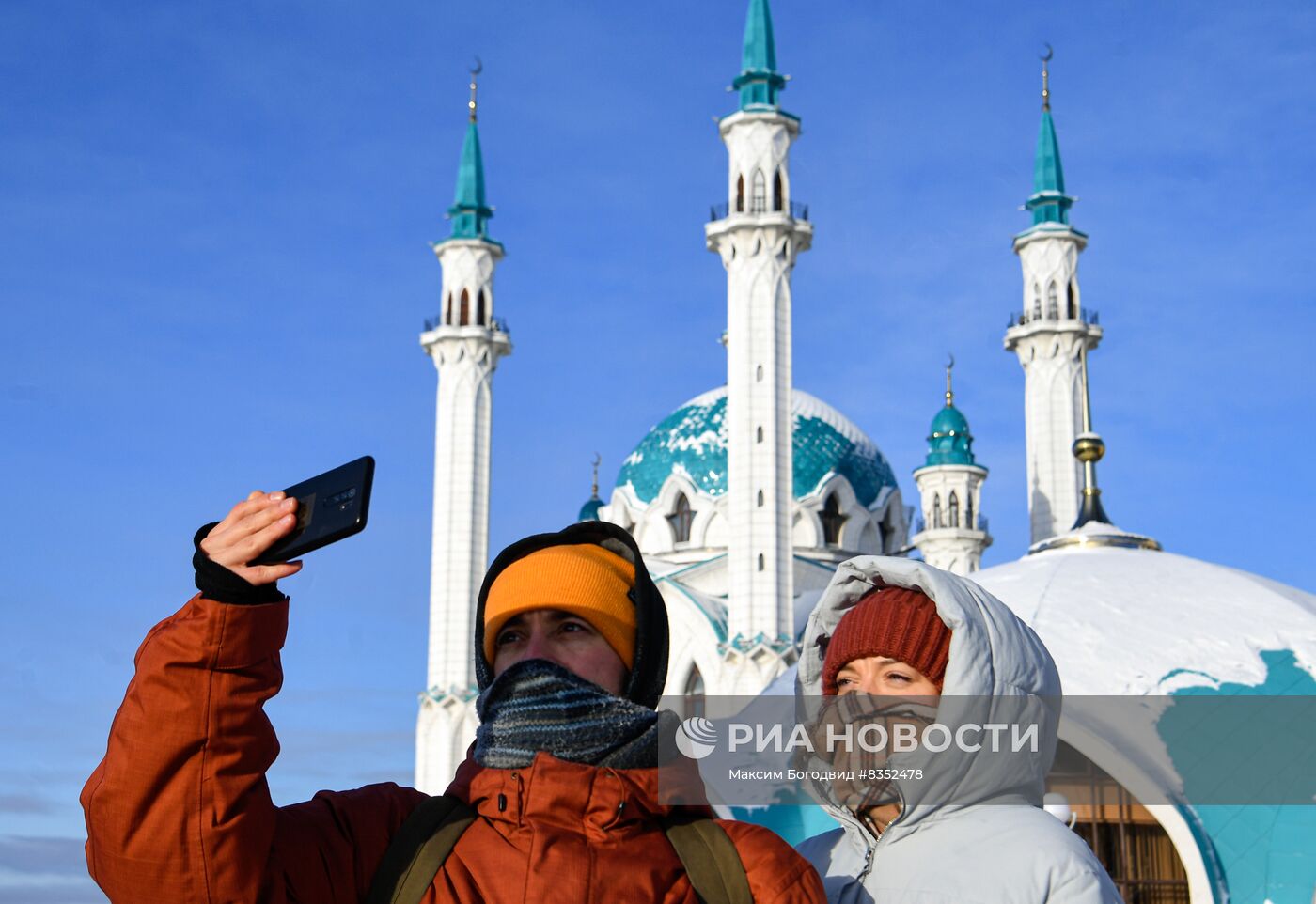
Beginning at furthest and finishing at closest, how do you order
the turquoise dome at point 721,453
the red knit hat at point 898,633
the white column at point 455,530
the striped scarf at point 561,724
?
the turquoise dome at point 721,453, the white column at point 455,530, the red knit hat at point 898,633, the striped scarf at point 561,724

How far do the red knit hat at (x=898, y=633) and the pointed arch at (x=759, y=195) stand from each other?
69.7 ft

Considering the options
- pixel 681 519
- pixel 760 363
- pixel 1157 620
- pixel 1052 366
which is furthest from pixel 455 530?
pixel 1157 620

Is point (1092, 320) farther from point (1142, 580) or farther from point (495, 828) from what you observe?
point (495, 828)

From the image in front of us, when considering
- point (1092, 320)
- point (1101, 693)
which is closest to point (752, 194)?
point (1092, 320)

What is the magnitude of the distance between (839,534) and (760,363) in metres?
9.02

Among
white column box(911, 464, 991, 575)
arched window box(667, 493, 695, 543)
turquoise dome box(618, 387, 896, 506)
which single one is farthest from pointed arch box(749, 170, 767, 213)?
white column box(911, 464, 991, 575)

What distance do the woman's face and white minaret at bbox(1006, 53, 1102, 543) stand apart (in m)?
25.5

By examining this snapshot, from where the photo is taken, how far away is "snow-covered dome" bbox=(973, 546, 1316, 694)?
429 inches

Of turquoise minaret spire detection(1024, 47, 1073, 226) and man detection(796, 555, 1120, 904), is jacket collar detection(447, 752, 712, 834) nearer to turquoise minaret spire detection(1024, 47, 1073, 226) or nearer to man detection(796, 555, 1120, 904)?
man detection(796, 555, 1120, 904)

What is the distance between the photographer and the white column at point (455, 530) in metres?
27.6

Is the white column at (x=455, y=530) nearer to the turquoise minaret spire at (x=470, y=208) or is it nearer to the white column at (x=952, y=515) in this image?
the turquoise minaret spire at (x=470, y=208)

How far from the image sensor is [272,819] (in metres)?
1.90

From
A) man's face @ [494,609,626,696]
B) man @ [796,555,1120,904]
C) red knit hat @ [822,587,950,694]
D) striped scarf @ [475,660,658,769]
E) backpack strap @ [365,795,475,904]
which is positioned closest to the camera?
backpack strap @ [365,795,475,904]

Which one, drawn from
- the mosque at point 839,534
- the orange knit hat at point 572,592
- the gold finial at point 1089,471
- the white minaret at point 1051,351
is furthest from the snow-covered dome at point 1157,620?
the white minaret at point 1051,351
